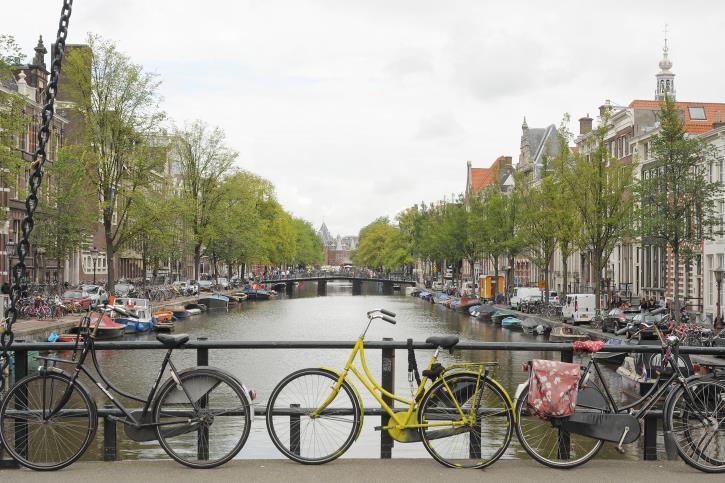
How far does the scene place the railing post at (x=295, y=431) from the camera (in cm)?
812

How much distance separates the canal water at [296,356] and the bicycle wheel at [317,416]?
1147mm

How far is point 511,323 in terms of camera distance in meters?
58.1

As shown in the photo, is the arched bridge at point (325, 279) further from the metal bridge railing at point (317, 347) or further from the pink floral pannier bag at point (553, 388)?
the pink floral pannier bag at point (553, 388)

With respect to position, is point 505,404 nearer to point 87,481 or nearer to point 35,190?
point 87,481

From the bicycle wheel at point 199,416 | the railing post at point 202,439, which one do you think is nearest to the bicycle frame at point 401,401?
the bicycle wheel at point 199,416

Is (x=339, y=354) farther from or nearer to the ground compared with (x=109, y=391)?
nearer to the ground

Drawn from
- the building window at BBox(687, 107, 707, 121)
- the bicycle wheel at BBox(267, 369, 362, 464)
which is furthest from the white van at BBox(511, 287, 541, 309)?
the bicycle wheel at BBox(267, 369, 362, 464)

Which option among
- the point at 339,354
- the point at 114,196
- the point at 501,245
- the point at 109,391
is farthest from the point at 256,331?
the point at 109,391

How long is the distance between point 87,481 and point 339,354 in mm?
28226

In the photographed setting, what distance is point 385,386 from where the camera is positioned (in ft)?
27.8

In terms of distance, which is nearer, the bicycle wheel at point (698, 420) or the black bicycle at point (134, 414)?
the black bicycle at point (134, 414)

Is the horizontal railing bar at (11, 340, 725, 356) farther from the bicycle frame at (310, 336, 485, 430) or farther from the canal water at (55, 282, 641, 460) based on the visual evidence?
the canal water at (55, 282, 641, 460)

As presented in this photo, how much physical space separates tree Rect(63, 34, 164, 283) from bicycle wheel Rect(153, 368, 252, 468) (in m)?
49.4

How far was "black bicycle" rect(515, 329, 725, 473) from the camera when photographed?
802cm
